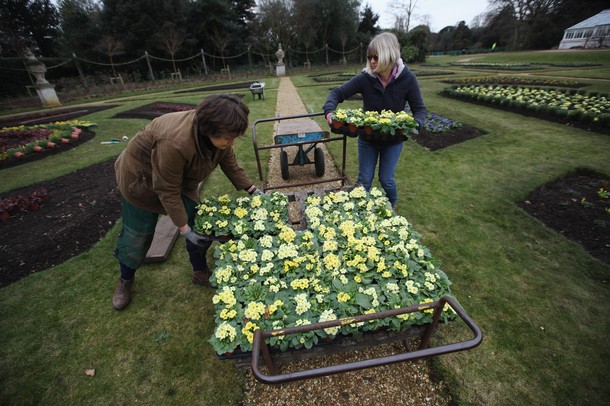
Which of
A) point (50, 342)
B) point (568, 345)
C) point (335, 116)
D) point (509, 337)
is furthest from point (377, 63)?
point (50, 342)

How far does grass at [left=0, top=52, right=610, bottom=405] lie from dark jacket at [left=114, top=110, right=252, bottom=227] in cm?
122

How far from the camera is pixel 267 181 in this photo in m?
5.34

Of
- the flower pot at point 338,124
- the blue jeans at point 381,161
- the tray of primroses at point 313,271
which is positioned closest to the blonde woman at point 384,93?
the blue jeans at point 381,161

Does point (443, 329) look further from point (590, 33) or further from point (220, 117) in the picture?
point (590, 33)

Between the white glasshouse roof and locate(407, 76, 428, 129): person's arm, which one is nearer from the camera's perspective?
locate(407, 76, 428, 129): person's arm

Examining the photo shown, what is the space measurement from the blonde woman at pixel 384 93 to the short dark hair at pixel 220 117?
1489 millimetres

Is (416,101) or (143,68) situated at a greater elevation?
(143,68)

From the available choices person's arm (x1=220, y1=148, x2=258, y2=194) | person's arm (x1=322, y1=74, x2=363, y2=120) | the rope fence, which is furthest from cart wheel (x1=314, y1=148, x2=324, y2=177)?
the rope fence

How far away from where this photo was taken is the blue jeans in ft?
10.7

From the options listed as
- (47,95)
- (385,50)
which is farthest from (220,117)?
(47,95)

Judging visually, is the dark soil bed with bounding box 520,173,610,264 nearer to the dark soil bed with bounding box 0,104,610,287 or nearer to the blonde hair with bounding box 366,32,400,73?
the dark soil bed with bounding box 0,104,610,287

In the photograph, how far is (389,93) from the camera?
3.08 meters

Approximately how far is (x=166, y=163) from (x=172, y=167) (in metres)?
0.05

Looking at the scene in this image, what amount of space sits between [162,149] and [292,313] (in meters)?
1.49
